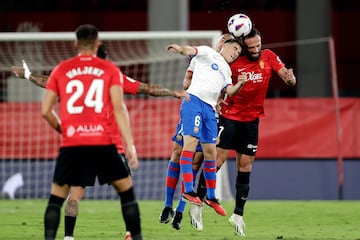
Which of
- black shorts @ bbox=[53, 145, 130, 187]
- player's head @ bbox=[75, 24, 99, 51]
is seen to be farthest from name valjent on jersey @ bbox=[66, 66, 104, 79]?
black shorts @ bbox=[53, 145, 130, 187]

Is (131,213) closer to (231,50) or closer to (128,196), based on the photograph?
(128,196)

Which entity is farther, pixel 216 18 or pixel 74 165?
pixel 216 18

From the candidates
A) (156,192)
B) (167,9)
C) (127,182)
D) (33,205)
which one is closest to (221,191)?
(156,192)

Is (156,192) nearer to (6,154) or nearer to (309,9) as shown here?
(6,154)

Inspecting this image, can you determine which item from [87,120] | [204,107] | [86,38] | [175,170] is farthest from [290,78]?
[87,120]

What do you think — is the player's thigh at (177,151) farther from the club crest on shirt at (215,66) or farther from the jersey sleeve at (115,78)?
the jersey sleeve at (115,78)

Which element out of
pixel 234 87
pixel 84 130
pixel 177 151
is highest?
pixel 234 87

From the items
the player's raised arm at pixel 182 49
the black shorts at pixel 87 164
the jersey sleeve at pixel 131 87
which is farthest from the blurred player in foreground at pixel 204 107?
the black shorts at pixel 87 164

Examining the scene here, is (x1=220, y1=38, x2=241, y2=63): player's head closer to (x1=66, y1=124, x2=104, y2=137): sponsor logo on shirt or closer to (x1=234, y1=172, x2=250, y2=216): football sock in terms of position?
(x1=234, y1=172, x2=250, y2=216): football sock

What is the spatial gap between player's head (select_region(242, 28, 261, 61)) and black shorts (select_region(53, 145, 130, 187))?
12.3 ft

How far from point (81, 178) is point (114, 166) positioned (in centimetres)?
31

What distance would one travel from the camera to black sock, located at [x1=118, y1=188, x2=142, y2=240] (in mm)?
9562

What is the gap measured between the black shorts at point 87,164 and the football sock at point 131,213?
0.18 meters

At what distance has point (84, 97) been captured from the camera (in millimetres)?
9344
